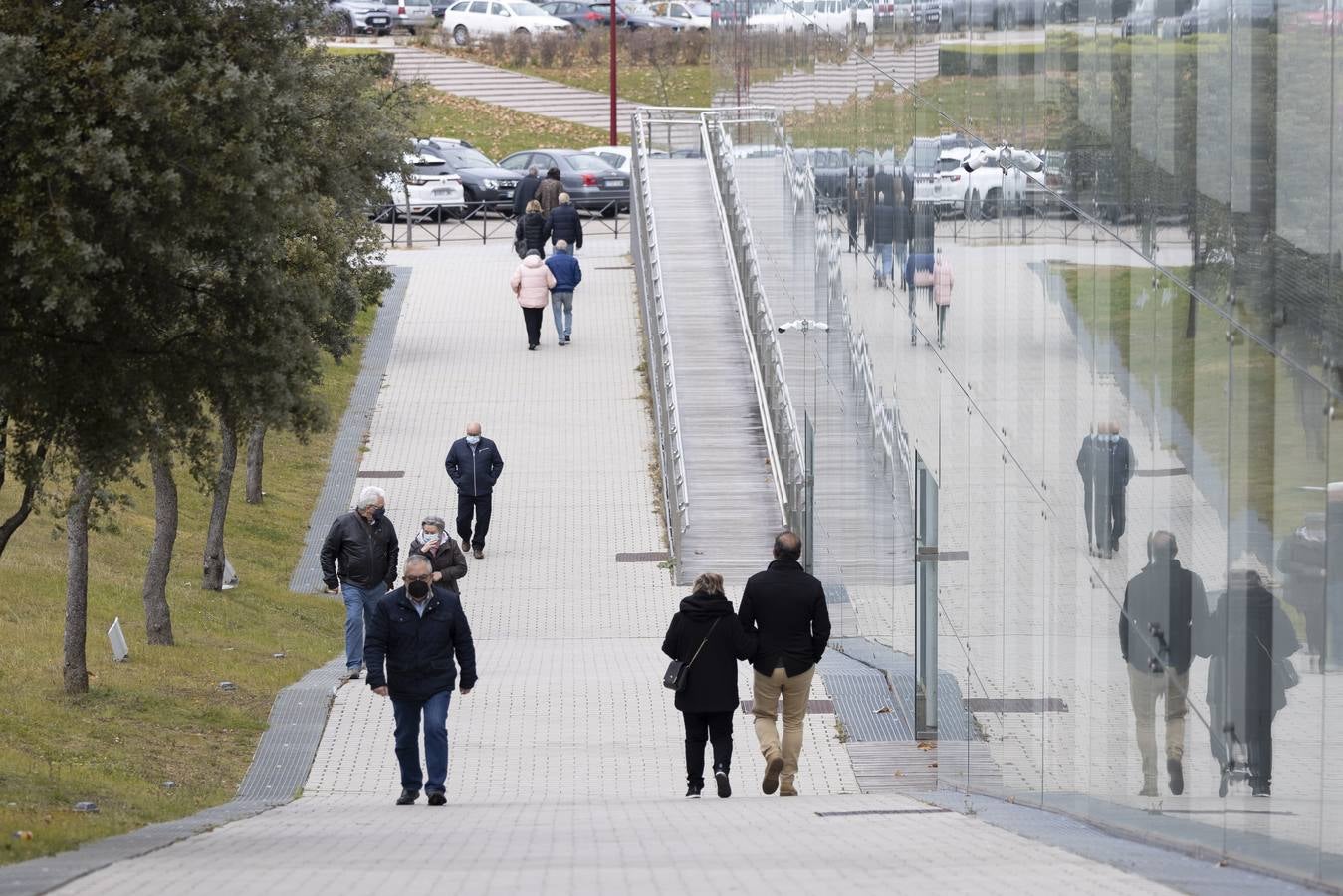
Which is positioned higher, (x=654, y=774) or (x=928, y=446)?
(x=928, y=446)

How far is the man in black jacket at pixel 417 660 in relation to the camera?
1088 centimetres

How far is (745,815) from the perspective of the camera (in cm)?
1027

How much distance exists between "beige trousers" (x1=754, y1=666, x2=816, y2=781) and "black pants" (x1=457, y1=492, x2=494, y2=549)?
28.8ft

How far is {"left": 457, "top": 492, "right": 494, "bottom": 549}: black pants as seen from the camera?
65.7ft

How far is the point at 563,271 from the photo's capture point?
27375 millimetres

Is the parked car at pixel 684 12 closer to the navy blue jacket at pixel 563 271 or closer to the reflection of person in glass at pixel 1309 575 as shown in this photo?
the navy blue jacket at pixel 563 271

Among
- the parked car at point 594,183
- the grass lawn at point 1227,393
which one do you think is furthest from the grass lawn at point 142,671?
the parked car at point 594,183

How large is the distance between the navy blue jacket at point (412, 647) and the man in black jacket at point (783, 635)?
1664mm

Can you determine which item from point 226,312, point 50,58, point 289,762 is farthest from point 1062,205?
point 289,762

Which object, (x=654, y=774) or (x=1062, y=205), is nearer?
(x=1062, y=205)

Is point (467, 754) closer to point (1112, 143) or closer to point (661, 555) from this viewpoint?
point (1112, 143)

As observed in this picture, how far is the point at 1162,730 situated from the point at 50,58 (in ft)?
18.2

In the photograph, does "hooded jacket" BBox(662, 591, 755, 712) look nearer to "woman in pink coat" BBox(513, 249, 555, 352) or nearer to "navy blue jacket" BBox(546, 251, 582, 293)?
"woman in pink coat" BBox(513, 249, 555, 352)

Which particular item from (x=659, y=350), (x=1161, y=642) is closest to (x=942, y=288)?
(x=1161, y=642)
